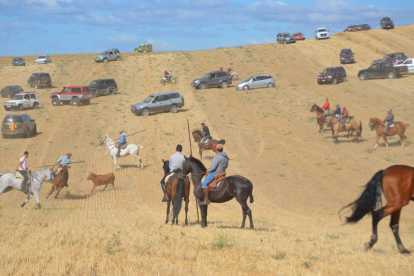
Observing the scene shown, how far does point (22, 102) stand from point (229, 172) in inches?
998

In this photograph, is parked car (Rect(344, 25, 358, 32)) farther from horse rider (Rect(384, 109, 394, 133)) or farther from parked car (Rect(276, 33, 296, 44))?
horse rider (Rect(384, 109, 394, 133))

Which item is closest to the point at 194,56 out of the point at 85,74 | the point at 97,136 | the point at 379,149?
the point at 85,74

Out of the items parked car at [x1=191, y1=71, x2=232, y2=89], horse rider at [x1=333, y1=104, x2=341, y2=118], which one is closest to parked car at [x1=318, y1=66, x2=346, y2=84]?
parked car at [x1=191, y1=71, x2=232, y2=89]

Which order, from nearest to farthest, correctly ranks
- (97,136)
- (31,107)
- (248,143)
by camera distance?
(248,143) → (97,136) → (31,107)

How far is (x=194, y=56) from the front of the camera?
200 ft

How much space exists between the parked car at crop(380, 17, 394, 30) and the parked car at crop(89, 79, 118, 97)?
5171 cm

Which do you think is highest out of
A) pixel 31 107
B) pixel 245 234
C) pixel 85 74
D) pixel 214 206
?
pixel 85 74

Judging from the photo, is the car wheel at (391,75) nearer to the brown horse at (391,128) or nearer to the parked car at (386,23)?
the brown horse at (391,128)

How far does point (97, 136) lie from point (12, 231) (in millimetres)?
18397

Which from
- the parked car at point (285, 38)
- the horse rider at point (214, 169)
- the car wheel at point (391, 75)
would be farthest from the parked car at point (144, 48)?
the horse rider at point (214, 169)

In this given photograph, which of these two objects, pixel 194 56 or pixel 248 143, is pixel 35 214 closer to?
pixel 248 143

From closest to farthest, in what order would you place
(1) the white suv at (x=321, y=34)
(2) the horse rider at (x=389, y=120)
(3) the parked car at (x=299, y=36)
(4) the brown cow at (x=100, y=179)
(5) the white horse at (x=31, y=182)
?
(5) the white horse at (x=31, y=182) < (4) the brown cow at (x=100, y=179) < (2) the horse rider at (x=389, y=120) < (1) the white suv at (x=321, y=34) < (3) the parked car at (x=299, y=36)

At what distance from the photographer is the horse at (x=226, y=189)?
11133 millimetres

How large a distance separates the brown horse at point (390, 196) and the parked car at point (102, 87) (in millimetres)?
37809
